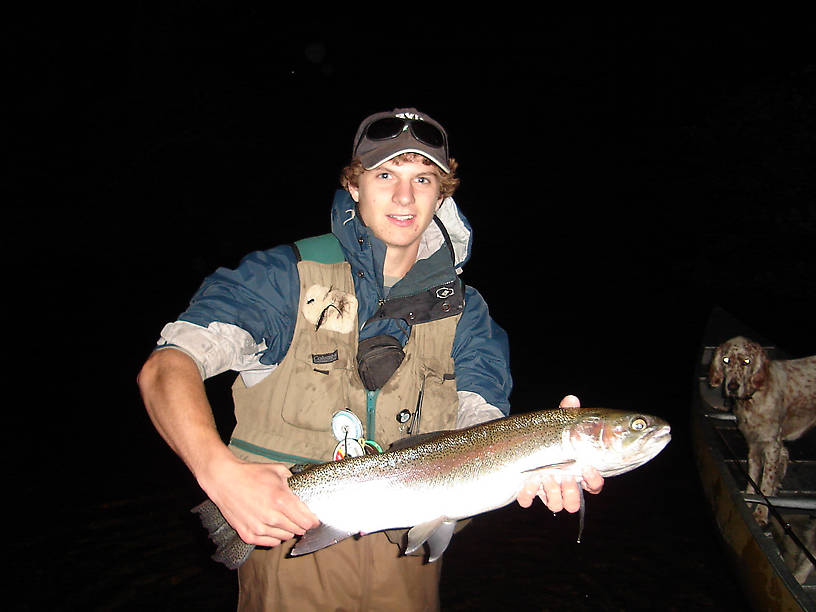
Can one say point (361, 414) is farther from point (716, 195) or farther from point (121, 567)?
point (716, 195)

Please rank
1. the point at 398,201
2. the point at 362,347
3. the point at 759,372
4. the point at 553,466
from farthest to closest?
1. the point at 759,372
2. the point at 398,201
3. the point at 362,347
4. the point at 553,466

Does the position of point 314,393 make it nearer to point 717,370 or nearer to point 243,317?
point 243,317

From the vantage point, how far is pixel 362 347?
278 centimetres

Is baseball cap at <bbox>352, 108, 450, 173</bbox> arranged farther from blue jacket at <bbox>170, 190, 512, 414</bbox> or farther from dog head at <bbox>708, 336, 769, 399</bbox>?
dog head at <bbox>708, 336, 769, 399</bbox>

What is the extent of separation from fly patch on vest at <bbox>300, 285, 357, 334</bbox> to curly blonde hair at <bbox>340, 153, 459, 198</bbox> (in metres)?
0.79

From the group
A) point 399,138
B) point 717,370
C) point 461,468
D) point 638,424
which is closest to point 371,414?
point 461,468

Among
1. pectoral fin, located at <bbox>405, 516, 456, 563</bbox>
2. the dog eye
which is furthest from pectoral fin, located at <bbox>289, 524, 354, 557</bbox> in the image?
the dog eye

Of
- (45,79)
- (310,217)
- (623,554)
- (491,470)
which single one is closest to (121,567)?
(491,470)

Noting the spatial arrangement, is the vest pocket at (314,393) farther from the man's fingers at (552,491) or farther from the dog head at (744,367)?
the dog head at (744,367)

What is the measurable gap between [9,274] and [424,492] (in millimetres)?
34421

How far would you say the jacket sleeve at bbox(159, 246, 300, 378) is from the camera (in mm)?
2080

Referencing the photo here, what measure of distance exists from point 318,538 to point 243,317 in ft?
3.35

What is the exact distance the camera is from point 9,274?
2880cm

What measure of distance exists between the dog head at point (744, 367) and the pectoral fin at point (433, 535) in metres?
4.78
